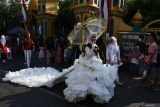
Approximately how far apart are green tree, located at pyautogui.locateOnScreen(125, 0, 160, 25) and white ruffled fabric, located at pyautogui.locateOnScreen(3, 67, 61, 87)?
19494 mm

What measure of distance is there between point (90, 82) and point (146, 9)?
26.1 meters

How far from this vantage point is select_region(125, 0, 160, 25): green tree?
33562 millimetres

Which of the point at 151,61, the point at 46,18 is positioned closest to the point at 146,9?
the point at 46,18

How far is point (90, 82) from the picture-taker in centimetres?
1027

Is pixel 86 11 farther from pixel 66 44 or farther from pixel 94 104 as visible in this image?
pixel 94 104

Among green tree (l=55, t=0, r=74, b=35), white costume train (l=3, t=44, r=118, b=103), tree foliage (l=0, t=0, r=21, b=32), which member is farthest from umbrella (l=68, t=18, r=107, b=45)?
tree foliage (l=0, t=0, r=21, b=32)

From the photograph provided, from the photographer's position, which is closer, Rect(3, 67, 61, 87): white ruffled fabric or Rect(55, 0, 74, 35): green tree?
Rect(3, 67, 61, 87): white ruffled fabric

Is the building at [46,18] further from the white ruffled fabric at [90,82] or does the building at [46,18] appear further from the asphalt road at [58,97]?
the white ruffled fabric at [90,82]

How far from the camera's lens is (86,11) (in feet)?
80.8

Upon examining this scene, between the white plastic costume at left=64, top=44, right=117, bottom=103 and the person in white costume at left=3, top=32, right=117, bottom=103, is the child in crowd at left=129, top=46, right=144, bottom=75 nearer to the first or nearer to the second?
the person in white costume at left=3, top=32, right=117, bottom=103

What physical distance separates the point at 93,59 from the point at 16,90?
9.95 feet

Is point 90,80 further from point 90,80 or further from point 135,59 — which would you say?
point 135,59

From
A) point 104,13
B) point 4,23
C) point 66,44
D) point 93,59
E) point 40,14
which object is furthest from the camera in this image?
point 4,23

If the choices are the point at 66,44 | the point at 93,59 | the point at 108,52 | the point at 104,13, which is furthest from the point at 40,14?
the point at 93,59
